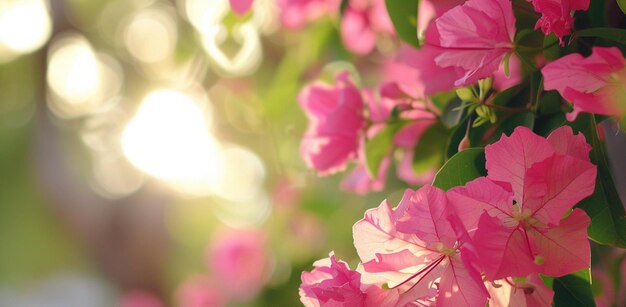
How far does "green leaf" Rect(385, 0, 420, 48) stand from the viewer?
0.45 m

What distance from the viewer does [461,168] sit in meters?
0.35

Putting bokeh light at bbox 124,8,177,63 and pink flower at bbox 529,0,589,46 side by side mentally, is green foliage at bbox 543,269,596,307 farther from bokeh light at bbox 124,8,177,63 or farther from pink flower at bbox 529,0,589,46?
bokeh light at bbox 124,8,177,63

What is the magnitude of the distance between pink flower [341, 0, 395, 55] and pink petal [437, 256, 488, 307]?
410 mm

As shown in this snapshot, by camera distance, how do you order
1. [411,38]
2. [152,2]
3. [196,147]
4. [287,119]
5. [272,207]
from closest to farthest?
[411,38] → [287,119] → [272,207] → [196,147] → [152,2]

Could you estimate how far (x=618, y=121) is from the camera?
322 millimetres

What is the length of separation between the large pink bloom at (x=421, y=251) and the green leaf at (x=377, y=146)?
0.17 meters

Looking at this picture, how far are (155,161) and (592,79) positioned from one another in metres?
1.54

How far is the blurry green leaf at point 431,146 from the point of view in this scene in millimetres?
490

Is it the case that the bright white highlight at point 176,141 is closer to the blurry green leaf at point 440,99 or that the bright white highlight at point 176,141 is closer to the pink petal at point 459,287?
the blurry green leaf at point 440,99

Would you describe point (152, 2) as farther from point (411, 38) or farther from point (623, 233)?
point (623, 233)

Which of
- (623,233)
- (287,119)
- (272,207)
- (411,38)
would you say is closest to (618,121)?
(623,233)

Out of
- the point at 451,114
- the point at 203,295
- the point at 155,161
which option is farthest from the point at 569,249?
the point at 155,161

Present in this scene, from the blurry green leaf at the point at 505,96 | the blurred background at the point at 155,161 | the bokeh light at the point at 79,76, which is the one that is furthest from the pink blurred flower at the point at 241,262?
the bokeh light at the point at 79,76

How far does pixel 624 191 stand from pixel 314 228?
48 cm
